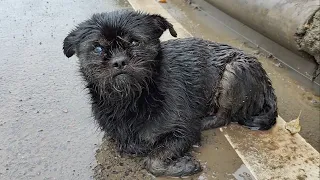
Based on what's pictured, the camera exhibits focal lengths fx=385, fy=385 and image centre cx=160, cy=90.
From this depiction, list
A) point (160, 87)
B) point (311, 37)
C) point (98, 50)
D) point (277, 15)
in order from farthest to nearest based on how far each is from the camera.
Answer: point (277, 15) < point (311, 37) < point (160, 87) < point (98, 50)

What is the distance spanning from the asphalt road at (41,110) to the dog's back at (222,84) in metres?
1.06

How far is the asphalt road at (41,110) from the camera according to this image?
3312mm

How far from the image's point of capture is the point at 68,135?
145 inches

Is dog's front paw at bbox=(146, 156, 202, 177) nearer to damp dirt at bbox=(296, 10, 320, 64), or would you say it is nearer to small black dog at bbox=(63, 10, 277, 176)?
small black dog at bbox=(63, 10, 277, 176)

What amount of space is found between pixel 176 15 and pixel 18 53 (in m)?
3.77

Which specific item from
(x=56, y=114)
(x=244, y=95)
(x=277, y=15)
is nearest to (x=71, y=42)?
(x=56, y=114)

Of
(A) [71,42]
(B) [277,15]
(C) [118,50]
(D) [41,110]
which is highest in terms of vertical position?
(C) [118,50]

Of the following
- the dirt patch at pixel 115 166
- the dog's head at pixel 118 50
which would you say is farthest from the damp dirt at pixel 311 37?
the dirt patch at pixel 115 166

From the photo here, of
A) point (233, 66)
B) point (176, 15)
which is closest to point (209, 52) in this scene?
point (233, 66)

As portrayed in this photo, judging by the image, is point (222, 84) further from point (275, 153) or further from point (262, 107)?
point (275, 153)

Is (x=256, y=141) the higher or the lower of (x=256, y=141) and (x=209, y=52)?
the lower

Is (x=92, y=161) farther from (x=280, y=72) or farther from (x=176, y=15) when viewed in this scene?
(x=176, y=15)

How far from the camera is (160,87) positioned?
3.46 meters

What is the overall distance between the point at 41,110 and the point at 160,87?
55.4 inches
